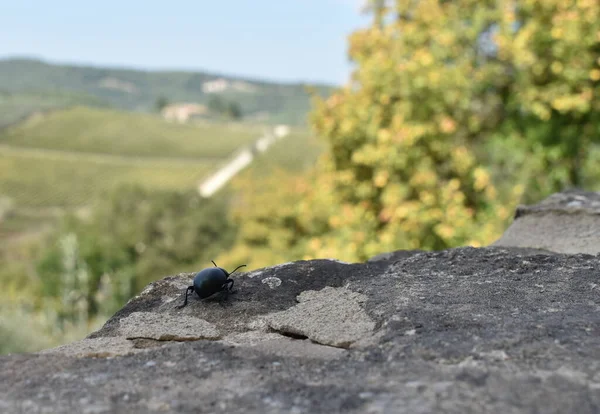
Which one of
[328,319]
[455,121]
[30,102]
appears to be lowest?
[30,102]

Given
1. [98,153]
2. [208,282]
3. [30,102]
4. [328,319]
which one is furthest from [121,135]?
[328,319]

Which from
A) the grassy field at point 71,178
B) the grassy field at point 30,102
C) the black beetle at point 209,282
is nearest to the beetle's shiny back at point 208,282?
the black beetle at point 209,282

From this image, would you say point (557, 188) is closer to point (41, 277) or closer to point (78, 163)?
point (41, 277)

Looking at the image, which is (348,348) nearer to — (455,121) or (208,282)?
(208,282)

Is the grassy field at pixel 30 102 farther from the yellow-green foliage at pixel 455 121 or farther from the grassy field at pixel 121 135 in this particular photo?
the yellow-green foliage at pixel 455 121

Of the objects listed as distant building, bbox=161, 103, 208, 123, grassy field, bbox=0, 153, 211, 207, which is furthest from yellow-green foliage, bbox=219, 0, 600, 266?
distant building, bbox=161, 103, 208, 123

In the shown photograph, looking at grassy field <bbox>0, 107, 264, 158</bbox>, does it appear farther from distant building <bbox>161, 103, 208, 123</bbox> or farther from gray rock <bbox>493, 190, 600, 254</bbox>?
gray rock <bbox>493, 190, 600, 254</bbox>

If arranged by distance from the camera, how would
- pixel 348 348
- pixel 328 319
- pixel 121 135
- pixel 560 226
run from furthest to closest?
pixel 121 135, pixel 560 226, pixel 328 319, pixel 348 348
